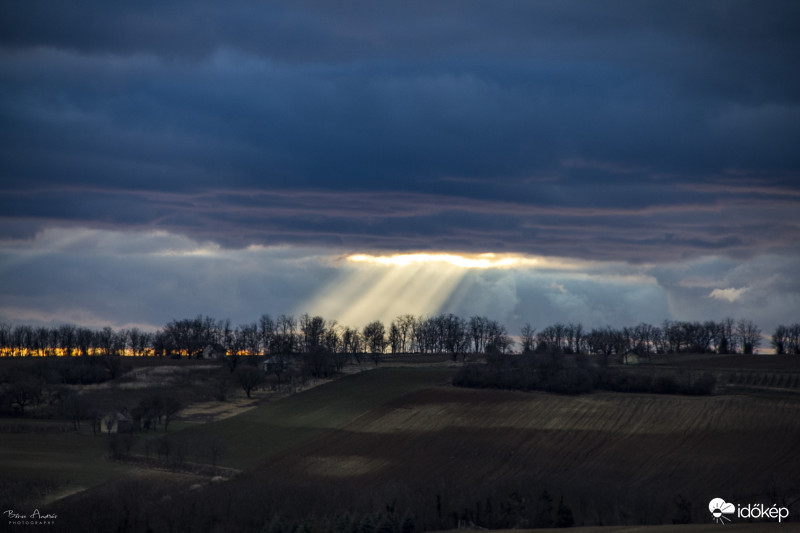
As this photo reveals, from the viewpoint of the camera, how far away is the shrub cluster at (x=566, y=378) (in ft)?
361

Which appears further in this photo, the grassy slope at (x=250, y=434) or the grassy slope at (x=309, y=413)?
the grassy slope at (x=309, y=413)

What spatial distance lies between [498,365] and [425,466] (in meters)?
46.3

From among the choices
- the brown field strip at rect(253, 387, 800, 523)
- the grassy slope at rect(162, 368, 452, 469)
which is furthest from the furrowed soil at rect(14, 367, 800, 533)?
the grassy slope at rect(162, 368, 452, 469)

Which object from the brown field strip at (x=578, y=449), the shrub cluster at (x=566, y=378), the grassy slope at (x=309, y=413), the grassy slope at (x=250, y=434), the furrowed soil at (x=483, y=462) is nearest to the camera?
the furrowed soil at (x=483, y=462)

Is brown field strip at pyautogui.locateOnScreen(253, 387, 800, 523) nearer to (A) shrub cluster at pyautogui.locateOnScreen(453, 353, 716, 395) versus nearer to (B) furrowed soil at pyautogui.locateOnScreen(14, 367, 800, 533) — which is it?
(B) furrowed soil at pyautogui.locateOnScreen(14, 367, 800, 533)

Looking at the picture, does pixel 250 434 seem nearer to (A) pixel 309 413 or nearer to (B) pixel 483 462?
(A) pixel 309 413

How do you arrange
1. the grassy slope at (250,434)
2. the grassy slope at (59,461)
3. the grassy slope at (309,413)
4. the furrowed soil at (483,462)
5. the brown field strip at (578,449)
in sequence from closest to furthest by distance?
the furrowed soil at (483,462) → the brown field strip at (578,449) → the grassy slope at (59,461) → the grassy slope at (250,434) → the grassy slope at (309,413)

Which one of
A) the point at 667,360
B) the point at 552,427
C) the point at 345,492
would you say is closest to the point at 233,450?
the point at 345,492

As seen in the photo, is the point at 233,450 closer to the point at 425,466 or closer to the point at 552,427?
the point at 425,466

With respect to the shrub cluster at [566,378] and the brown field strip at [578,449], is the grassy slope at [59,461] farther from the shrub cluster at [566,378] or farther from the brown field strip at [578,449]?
the shrub cluster at [566,378]

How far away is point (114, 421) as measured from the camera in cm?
11138

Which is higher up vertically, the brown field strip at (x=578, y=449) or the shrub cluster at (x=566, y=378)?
the shrub cluster at (x=566, y=378)

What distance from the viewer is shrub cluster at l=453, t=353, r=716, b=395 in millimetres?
110062

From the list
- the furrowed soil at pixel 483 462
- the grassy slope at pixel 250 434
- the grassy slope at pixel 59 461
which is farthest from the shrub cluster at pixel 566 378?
the grassy slope at pixel 59 461
